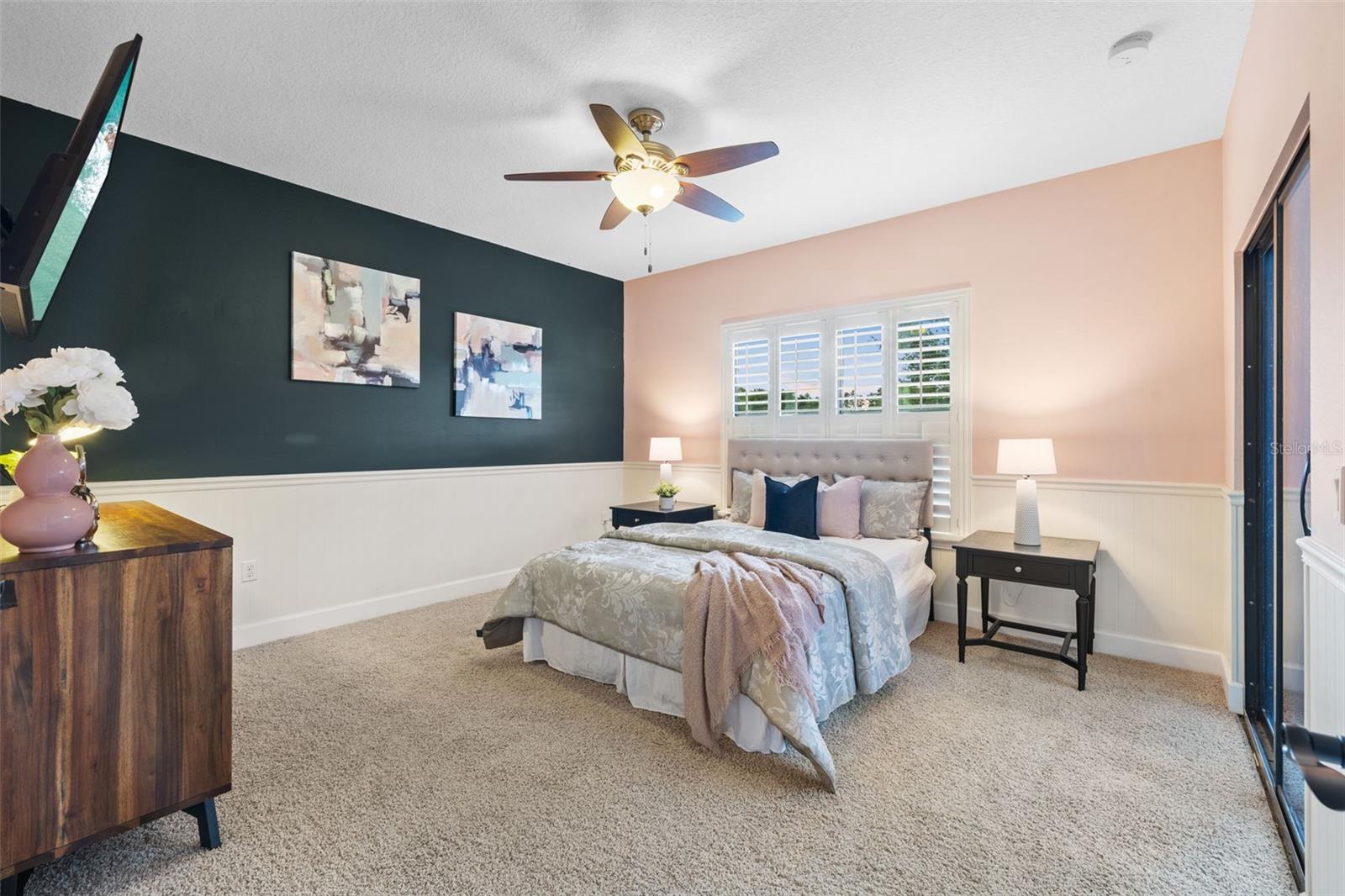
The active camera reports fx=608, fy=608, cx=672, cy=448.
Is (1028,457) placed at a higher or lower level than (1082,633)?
higher

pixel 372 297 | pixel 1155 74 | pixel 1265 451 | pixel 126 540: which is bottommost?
pixel 126 540

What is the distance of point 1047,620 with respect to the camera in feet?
11.8

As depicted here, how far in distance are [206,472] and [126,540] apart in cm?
194

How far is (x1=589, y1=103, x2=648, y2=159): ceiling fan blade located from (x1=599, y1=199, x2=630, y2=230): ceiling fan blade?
40cm

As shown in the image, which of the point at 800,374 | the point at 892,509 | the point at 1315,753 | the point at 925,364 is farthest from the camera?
the point at 800,374

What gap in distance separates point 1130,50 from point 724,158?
1603mm

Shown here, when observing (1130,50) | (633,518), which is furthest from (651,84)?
(633,518)

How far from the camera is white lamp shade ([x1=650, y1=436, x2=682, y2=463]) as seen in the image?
16.3ft

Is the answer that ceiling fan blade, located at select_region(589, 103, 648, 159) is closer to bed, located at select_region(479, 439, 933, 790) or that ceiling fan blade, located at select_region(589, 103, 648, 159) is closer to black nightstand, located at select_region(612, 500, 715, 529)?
bed, located at select_region(479, 439, 933, 790)

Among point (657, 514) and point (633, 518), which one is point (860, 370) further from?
point (633, 518)

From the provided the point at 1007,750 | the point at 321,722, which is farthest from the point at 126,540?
the point at 1007,750

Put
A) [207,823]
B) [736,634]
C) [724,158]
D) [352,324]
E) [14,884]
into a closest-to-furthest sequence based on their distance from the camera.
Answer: [14,884] → [207,823] → [736,634] → [724,158] → [352,324]

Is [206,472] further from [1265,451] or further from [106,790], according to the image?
[1265,451]

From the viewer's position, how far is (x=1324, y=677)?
4.56ft
